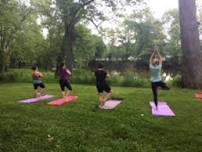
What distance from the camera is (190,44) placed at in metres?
20.6

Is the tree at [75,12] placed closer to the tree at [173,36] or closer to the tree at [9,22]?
the tree at [9,22]

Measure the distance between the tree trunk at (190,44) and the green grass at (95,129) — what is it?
8.32m

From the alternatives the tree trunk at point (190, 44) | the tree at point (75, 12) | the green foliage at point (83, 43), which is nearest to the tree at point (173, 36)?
the green foliage at point (83, 43)

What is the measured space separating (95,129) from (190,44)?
12832 millimetres

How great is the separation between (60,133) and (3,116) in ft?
8.33

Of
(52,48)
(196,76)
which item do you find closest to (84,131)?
(196,76)

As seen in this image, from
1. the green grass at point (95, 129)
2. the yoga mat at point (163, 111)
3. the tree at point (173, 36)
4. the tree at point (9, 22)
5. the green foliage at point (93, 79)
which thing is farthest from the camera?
the tree at point (173, 36)

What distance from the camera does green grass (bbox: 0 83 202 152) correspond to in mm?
7941

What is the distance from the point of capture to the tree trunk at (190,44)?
2033cm

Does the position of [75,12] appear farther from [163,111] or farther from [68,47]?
[163,111]

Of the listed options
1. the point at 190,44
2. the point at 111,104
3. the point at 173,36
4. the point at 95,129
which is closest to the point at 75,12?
the point at 190,44

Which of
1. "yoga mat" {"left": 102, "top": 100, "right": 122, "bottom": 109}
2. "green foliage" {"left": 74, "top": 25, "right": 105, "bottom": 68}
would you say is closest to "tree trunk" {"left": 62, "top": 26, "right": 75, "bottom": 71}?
"green foliage" {"left": 74, "top": 25, "right": 105, "bottom": 68}

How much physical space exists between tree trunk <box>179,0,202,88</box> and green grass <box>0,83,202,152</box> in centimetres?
832

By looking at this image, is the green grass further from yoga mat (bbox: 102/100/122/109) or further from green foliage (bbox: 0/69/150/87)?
green foliage (bbox: 0/69/150/87)
